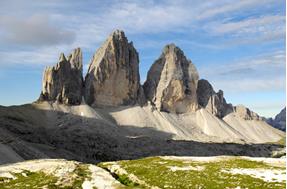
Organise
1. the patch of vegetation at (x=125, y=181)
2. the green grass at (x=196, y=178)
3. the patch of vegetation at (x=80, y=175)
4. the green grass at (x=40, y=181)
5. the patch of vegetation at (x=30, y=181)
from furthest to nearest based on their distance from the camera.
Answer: the patch of vegetation at (x=125, y=181)
the patch of vegetation at (x=80, y=175)
the patch of vegetation at (x=30, y=181)
the green grass at (x=40, y=181)
the green grass at (x=196, y=178)

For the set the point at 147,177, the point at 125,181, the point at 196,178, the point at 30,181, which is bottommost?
the point at 125,181

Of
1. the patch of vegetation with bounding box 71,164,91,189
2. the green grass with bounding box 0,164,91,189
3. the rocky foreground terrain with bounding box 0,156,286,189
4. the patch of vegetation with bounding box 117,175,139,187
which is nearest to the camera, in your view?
the rocky foreground terrain with bounding box 0,156,286,189

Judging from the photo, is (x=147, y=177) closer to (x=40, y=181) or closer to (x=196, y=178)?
(x=196, y=178)

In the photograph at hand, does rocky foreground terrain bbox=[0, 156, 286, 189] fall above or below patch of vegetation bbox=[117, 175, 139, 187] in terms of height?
above

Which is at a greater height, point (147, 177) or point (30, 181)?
point (147, 177)

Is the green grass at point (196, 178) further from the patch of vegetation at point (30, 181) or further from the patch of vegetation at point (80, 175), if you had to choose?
the patch of vegetation at point (30, 181)

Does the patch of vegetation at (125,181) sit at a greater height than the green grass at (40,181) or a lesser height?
lesser

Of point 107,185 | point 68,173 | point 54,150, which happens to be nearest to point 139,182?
point 107,185

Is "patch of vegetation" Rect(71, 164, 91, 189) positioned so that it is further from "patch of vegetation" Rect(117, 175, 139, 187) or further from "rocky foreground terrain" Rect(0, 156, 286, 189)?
"patch of vegetation" Rect(117, 175, 139, 187)

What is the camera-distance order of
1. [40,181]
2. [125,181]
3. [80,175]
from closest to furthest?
[40,181], [80,175], [125,181]

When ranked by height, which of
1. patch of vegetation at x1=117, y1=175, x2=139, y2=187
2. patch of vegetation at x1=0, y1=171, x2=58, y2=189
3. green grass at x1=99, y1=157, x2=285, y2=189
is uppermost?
green grass at x1=99, y1=157, x2=285, y2=189

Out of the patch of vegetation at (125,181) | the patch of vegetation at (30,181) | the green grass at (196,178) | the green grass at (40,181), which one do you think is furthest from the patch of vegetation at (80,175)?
the green grass at (196,178)

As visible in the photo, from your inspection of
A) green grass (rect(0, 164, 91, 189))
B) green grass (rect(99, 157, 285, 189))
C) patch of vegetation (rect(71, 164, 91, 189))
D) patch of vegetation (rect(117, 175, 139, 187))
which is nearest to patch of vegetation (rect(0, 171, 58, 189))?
green grass (rect(0, 164, 91, 189))

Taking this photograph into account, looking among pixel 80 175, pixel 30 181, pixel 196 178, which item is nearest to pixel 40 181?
pixel 30 181
